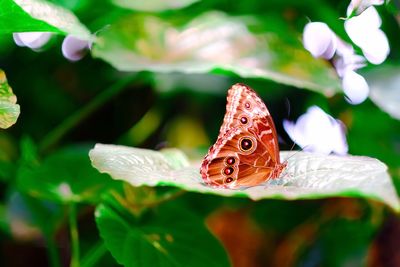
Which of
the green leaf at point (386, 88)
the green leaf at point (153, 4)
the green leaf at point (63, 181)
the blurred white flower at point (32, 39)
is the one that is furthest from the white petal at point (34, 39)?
the green leaf at point (386, 88)

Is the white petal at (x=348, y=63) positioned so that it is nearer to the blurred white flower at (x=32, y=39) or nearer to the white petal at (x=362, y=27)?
the white petal at (x=362, y=27)

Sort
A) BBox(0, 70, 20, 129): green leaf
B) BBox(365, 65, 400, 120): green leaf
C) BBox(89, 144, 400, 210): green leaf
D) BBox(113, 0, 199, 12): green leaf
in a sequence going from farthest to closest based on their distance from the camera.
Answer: BBox(113, 0, 199, 12): green leaf, BBox(365, 65, 400, 120): green leaf, BBox(0, 70, 20, 129): green leaf, BBox(89, 144, 400, 210): green leaf

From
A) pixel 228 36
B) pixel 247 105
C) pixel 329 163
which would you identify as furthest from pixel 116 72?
pixel 329 163

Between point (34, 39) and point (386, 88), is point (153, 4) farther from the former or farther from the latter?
point (386, 88)

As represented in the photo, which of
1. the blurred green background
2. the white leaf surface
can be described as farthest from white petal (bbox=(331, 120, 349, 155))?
the white leaf surface

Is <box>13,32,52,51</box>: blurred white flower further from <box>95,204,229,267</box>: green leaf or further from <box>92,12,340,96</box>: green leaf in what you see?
<box>95,204,229,267</box>: green leaf

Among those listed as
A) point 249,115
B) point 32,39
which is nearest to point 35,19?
point 249,115

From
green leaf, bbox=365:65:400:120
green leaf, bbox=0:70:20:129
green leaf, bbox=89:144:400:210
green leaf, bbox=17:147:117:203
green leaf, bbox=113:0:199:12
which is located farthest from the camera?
green leaf, bbox=113:0:199:12
